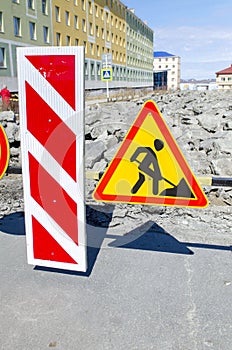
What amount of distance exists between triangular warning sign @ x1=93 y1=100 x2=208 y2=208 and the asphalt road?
2.26 feet

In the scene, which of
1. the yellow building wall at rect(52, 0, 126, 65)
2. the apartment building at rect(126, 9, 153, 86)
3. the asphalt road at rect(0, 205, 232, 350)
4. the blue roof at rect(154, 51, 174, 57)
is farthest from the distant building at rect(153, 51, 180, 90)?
the asphalt road at rect(0, 205, 232, 350)

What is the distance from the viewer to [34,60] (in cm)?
214

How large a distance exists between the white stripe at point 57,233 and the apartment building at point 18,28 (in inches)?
1177

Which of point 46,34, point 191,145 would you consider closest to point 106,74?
point 191,145

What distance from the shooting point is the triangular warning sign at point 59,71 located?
82.4 inches

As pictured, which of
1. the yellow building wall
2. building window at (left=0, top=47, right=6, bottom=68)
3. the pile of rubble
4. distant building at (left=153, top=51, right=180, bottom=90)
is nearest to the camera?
the pile of rubble

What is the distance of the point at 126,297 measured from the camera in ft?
7.68

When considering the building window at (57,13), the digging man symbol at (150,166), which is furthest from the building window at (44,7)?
the digging man symbol at (150,166)

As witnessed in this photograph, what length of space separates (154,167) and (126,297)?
99cm

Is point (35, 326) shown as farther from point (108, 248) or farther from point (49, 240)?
point (108, 248)

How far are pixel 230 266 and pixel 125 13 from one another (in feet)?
232

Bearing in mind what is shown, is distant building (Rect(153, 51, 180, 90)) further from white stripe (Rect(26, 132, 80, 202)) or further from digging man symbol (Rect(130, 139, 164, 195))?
white stripe (Rect(26, 132, 80, 202))

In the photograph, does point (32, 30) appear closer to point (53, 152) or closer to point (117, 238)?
point (117, 238)

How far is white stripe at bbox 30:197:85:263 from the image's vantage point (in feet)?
7.94
